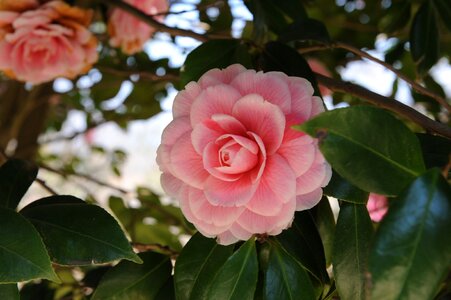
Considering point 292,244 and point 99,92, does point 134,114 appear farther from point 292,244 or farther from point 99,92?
point 292,244

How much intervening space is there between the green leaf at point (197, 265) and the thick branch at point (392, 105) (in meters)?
0.17

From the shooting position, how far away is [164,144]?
43 cm

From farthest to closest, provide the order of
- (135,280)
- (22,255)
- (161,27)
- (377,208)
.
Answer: (377,208) < (161,27) < (135,280) < (22,255)

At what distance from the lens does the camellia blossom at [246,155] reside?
400 mm

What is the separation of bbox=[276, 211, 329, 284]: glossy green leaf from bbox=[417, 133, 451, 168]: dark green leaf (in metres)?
0.11

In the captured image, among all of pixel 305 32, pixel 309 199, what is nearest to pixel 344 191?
pixel 309 199

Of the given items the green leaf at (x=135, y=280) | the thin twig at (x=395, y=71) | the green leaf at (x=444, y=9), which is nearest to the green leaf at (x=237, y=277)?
the green leaf at (x=135, y=280)

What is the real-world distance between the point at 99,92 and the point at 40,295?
68cm

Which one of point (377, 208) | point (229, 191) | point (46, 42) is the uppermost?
point (229, 191)

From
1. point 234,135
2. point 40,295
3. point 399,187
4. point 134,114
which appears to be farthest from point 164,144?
point 134,114

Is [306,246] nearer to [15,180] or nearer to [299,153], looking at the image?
[299,153]

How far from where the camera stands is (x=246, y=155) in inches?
15.8

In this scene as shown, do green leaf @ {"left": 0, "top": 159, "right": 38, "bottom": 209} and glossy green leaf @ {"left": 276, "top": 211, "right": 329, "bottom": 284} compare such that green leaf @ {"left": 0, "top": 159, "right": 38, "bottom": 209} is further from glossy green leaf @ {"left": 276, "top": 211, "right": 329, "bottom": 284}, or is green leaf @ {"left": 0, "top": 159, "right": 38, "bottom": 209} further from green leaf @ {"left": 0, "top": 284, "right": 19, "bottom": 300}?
glossy green leaf @ {"left": 276, "top": 211, "right": 329, "bottom": 284}

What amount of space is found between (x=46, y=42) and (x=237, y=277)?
454 mm
